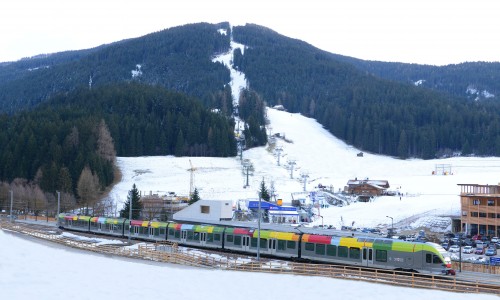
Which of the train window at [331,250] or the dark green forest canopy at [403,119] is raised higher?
the dark green forest canopy at [403,119]

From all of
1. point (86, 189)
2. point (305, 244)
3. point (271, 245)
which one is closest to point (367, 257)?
point (305, 244)

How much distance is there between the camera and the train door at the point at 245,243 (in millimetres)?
38097

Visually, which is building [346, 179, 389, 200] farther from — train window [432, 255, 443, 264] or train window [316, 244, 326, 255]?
train window [432, 255, 443, 264]

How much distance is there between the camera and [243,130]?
133m

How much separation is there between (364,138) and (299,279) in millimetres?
123968

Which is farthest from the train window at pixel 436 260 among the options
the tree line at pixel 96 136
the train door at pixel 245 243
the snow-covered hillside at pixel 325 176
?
the tree line at pixel 96 136

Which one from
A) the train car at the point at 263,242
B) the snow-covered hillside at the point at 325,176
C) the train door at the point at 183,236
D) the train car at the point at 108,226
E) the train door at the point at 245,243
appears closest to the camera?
the train car at the point at 263,242

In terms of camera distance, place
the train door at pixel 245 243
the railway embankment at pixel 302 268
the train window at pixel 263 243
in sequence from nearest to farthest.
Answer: the railway embankment at pixel 302 268, the train window at pixel 263 243, the train door at pixel 245 243

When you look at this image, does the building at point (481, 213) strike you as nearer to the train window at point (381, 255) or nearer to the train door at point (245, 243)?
the train door at point (245, 243)

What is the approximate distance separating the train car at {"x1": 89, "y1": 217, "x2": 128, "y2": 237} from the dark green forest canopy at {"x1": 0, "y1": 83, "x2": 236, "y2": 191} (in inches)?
1203

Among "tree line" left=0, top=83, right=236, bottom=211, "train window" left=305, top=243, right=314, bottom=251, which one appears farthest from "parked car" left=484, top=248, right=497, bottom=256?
"tree line" left=0, top=83, right=236, bottom=211

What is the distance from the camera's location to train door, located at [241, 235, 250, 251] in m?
38.1

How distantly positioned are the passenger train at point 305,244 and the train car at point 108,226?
145 millimetres

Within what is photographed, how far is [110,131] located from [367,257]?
3394 inches
